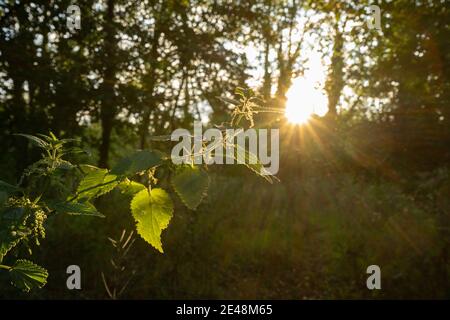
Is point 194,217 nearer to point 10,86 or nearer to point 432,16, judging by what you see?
point 10,86

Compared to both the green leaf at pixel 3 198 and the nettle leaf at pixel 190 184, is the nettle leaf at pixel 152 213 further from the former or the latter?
the green leaf at pixel 3 198

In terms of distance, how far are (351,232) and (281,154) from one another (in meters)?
2.53

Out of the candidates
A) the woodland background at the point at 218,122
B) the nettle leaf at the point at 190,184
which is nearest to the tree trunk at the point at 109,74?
the woodland background at the point at 218,122

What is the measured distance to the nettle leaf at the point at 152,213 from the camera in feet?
2.64

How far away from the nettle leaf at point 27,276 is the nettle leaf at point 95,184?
25 cm

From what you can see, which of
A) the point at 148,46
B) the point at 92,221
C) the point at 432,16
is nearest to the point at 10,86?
the point at 148,46

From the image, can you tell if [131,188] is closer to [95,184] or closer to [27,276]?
[95,184]

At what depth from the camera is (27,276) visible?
0.92 metres

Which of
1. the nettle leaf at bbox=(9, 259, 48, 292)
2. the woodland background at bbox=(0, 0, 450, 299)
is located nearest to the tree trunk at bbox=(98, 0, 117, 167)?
the woodland background at bbox=(0, 0, 450, 299)

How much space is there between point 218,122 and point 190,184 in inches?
246

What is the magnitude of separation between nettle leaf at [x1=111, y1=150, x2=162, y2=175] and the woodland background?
3684 mm

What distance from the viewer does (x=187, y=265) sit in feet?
23.7

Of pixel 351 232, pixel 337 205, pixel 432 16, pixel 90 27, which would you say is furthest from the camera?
pixel 337 205

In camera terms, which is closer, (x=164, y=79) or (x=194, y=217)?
(x=164, y=79)
